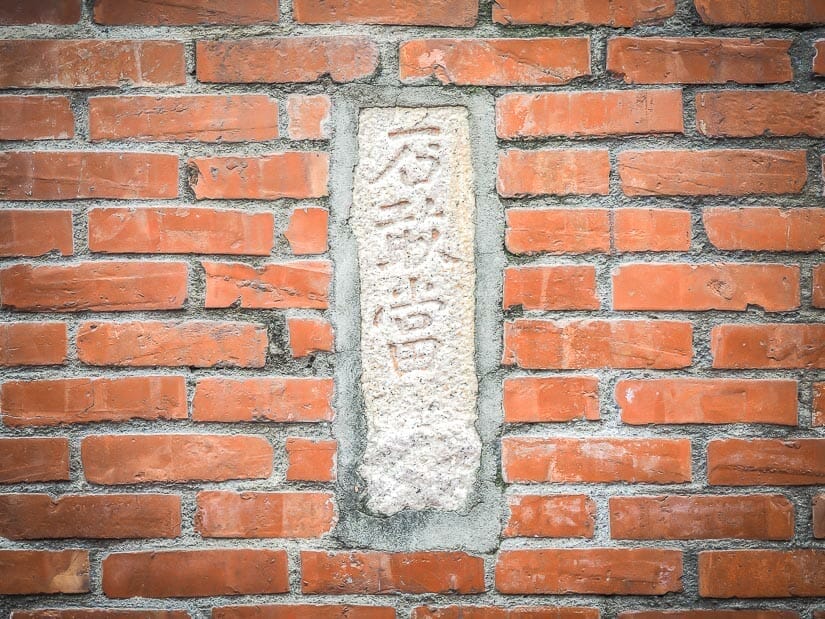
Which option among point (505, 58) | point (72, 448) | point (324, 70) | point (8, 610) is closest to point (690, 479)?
point (505, 58)

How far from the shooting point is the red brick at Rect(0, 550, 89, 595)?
0.89 metres

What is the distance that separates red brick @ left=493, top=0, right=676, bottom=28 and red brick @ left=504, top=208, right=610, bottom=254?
30 centimetres

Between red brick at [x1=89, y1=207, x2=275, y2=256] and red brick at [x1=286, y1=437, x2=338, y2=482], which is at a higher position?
red brick at [x1=89, y1=207, x2=275, y2=256]

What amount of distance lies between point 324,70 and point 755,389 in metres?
0.85

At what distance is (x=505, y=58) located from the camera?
882 mm

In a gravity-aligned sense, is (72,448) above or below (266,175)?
below

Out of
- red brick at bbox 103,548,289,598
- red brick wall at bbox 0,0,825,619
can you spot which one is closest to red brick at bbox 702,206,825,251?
red brick wall at bbox 0,0,825,619

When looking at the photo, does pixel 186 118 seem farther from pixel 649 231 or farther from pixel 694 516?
pixel 694 516

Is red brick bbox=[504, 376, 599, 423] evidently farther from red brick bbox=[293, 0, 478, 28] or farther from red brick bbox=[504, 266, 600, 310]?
red brick bbox=[293, 0, 478, 28]

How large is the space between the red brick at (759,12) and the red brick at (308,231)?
0.69m

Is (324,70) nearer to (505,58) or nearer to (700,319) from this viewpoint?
(505,58)

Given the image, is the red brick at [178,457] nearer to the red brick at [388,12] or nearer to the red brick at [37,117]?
the red brick at [37,117]

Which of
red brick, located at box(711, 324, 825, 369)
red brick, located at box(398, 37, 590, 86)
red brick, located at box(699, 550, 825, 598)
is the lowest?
red brick, located at box(699, 550, 825, 598)

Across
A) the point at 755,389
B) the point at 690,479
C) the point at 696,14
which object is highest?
the point at 696,14
